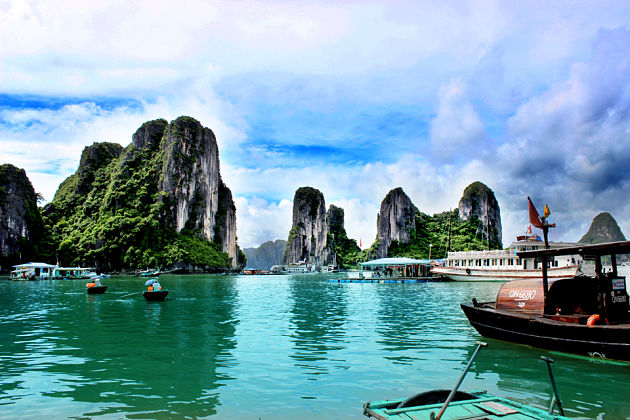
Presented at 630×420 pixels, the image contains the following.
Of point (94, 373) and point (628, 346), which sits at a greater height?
point (628, 346)

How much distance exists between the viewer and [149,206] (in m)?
132

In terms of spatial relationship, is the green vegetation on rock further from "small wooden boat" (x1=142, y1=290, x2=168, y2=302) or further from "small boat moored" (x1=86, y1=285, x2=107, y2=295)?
"small wooden boat" (x1=142, y1=290, x2=168, y2=302)

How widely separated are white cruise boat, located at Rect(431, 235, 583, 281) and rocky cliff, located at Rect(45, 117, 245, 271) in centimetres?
8207

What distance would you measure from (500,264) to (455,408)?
6187 centimetres

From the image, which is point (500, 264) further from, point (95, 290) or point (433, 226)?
point (433, 226)

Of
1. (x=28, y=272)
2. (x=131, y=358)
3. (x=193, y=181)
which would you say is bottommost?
(x=28, y=272)

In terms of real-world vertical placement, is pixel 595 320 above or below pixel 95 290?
above

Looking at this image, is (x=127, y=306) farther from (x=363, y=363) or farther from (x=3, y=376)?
(x=363, y=363)

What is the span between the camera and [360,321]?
20.0 meters

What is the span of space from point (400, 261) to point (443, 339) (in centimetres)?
4757

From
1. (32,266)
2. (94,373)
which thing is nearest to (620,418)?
(94,373)

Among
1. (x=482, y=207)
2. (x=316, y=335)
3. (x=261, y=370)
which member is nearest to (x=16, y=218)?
(x=316, y=335)

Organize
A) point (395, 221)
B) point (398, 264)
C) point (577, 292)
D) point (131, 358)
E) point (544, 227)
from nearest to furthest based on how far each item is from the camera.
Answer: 1. point (131, 358)
2. point (577, 292)
3. point (544, 227)
4. point (398, 264)
5. point (395, 221)

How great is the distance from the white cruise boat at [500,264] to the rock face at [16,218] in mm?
102182
